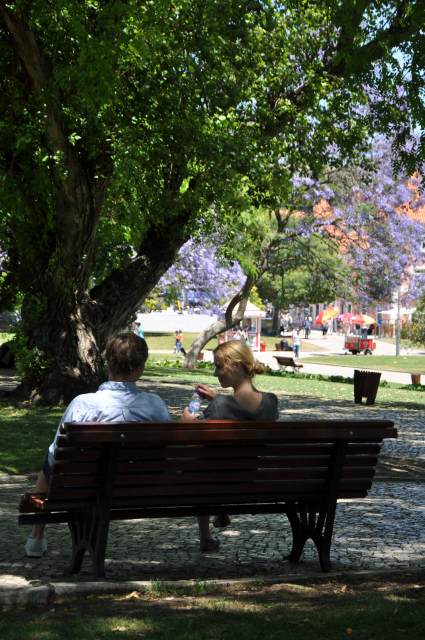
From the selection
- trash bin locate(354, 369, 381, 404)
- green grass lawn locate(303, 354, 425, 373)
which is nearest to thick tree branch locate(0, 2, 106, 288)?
trash bin locate(354, 369, 381, 404)

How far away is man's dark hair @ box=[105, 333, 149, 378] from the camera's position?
18.2 feet

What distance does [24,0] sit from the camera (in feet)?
46.1

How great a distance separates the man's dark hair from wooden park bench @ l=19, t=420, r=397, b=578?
0.41 m

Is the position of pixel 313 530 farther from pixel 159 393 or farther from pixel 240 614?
pixel 159 393

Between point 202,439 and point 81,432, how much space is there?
683mm

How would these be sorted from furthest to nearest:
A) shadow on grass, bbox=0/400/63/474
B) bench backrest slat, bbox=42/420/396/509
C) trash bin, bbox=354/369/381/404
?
trash bin, bbox=354/369/381/404
shadow on grass, bbox=0/400/63/474
bench backrest slat, bbox=42/420/396/509

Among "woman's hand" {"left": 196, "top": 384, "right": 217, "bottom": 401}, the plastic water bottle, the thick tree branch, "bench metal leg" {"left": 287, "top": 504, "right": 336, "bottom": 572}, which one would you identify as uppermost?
the thick tree branch

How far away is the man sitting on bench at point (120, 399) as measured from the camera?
557cm

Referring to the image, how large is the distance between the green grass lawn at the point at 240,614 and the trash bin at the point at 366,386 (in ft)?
54.9

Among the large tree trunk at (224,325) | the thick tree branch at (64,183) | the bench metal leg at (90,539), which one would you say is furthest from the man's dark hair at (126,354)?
the large tree trunk at (224,325)

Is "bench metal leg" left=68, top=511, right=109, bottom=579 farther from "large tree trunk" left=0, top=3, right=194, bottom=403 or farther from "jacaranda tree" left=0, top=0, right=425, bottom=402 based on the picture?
"large tree trunk" left=0, top=3, right=194, bottom=403

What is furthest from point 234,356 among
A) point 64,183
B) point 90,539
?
point 64,183

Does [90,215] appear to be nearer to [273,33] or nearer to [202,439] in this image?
[273,33]

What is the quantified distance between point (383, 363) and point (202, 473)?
158 feet
